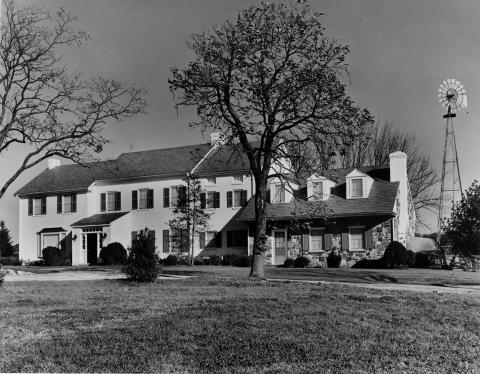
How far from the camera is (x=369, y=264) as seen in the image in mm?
28266

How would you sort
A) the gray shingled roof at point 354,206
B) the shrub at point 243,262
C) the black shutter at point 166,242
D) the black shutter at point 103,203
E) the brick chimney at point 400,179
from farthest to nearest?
the black shutter at point 103,203, the black shutter at point 166,242, the brick chimney at point 400,179, the shrub at point 243,262, the gray shingled roof at point 354,206

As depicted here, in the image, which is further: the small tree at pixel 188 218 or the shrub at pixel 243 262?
the small tree at pixel 188 218

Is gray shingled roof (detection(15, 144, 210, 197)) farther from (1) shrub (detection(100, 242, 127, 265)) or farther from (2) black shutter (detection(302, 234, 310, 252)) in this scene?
(2) black shutter (detection(302, 234, 310, 252))

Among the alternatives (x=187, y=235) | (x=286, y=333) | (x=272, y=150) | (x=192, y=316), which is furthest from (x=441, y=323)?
(x=187, y=235)

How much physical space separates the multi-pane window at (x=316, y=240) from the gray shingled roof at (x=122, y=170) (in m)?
9.32

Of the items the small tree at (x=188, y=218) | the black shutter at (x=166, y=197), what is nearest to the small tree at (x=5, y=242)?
the black shutter at (x=166, y=197)

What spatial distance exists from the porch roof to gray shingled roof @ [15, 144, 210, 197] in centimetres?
220

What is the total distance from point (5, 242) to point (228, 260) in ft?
85.8

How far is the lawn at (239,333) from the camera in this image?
21.2ft

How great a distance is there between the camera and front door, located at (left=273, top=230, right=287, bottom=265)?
105ft

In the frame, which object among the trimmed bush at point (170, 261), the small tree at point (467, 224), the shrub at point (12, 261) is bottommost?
the shrub at point (12, 261)

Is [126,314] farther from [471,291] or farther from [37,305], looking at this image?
[471,291]

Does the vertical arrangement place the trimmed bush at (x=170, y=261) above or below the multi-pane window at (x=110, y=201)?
below

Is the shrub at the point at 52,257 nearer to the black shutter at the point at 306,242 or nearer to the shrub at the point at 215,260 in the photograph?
the shrub at the point at 215,260
